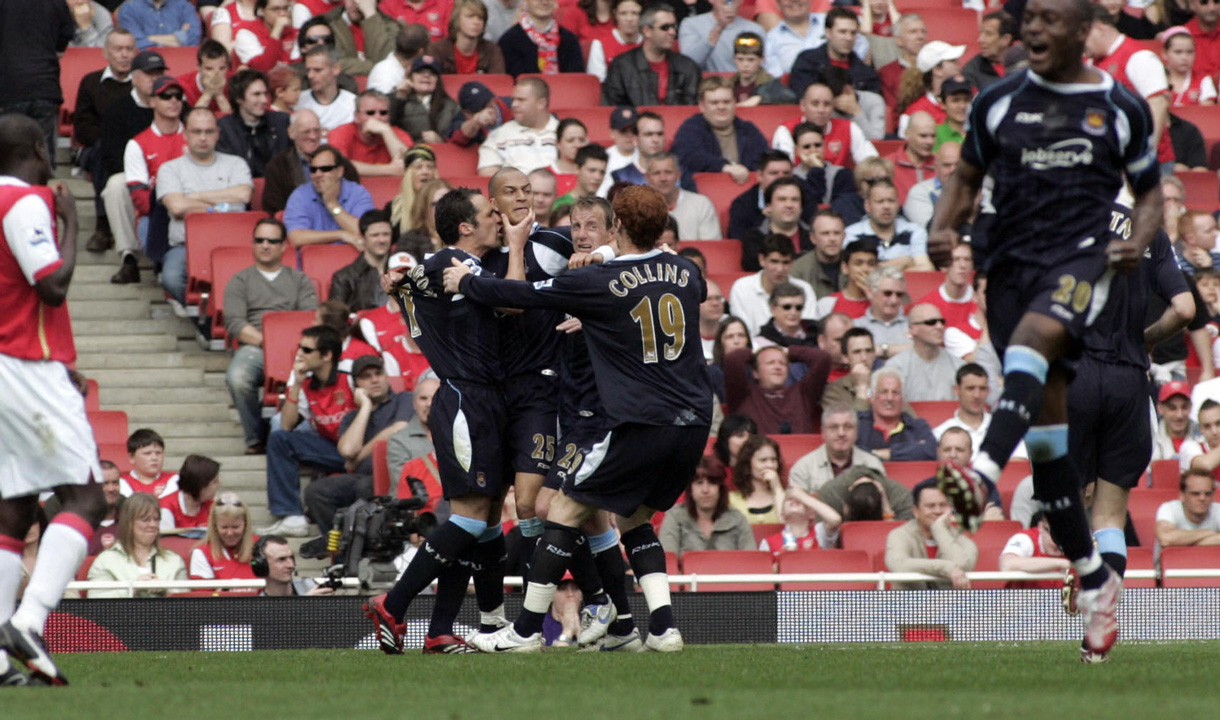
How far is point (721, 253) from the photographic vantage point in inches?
605

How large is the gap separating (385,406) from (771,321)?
3159mm

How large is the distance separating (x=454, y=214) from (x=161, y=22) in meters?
9.67

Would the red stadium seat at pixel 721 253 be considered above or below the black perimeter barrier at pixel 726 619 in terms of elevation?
above

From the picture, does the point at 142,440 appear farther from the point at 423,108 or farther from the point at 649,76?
the point at 649,76

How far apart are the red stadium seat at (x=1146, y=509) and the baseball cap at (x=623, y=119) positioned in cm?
543

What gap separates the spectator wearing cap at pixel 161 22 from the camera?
17297 mm

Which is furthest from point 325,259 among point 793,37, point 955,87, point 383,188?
point 955,87

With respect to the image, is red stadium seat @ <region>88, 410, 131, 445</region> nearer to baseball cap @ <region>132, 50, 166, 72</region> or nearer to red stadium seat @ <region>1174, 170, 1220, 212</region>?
baseball cap @ <region>132, 50, 166, 72</region>

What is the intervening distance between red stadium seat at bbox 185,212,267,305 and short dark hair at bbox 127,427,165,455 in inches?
83.5

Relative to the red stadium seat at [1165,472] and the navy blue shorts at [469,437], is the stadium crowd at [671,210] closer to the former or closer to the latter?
the red stadium seat at [1165,472]

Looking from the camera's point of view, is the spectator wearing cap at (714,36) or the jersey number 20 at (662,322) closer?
the jersey number 20 at (662,322)

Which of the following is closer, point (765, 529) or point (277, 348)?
point (765, 529)

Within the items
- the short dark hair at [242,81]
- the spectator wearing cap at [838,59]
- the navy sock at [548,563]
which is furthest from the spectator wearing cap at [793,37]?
the navy sock at [548,563]

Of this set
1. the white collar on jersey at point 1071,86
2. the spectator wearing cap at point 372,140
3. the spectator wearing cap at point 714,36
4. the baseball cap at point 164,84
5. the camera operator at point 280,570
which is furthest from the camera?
the spectator wearing cap at point 714,36
